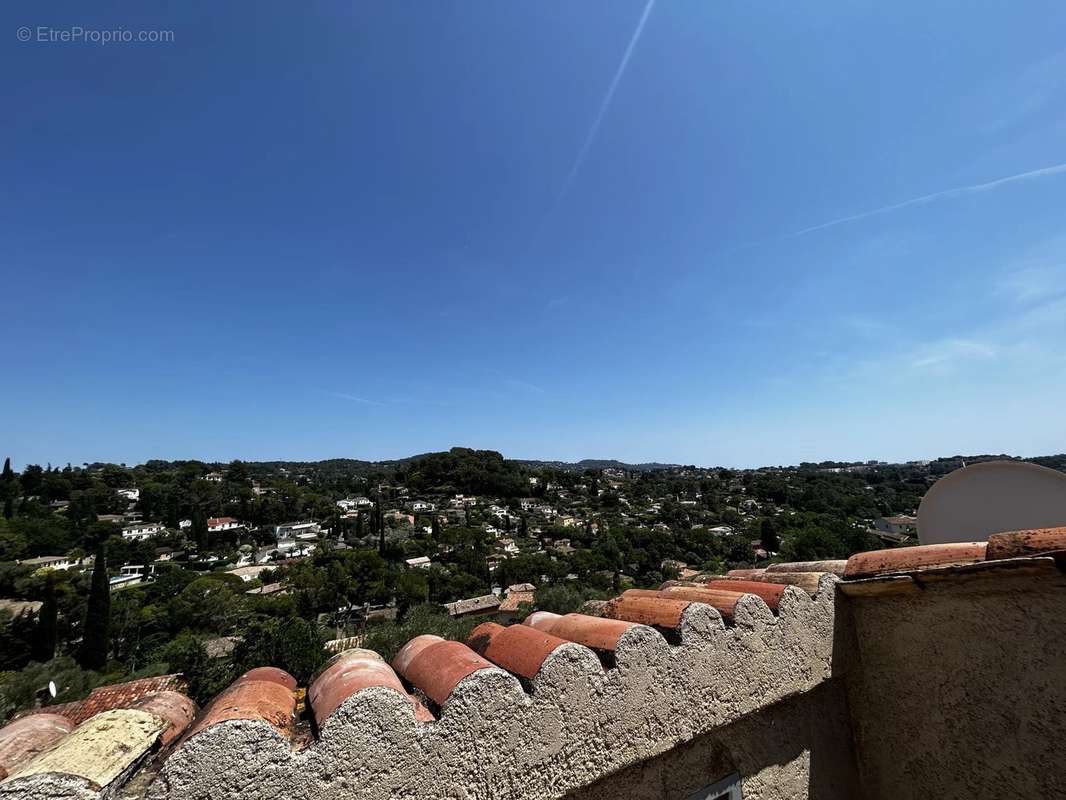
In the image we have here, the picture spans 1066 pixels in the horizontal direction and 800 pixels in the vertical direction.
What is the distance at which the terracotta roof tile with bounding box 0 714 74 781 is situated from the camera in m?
1.33

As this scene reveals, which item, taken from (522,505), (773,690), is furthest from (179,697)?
(522,505)

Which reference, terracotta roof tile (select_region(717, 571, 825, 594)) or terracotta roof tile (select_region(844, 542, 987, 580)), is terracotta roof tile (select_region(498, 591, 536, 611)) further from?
terracotta roof tile (select_region(844, 542, 987, 580))

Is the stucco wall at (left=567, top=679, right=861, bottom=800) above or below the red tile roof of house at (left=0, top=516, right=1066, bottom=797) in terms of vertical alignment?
below

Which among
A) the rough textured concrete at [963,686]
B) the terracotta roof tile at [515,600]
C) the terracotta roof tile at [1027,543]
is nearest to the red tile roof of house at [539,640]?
the terracotta roof tile at [1027,543]

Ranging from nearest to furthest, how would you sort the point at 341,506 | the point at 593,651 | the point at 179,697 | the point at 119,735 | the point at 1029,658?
1. the point at 119,735
2. the point at 179,697
3. the point at 593,651
4. the point at 1029,658
5. the point at 341,506

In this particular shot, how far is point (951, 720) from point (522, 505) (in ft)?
388

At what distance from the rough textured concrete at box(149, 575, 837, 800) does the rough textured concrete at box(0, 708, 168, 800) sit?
152mm

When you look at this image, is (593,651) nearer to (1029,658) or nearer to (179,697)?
(179,697)

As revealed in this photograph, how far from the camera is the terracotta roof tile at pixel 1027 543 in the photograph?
2271 mm

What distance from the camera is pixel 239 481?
139375 millimetres

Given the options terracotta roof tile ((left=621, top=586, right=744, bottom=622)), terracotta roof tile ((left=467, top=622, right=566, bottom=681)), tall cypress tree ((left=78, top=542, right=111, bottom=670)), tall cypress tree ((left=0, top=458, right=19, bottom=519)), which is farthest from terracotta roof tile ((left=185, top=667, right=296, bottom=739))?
tall cypress tree ((left=0, top=458, right=19, bottom=519))

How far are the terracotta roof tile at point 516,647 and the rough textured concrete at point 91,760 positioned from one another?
3.98 feet

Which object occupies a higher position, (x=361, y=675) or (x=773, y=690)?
(x=361, y=675)

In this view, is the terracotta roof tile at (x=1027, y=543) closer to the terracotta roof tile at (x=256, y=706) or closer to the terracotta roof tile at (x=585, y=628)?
the terracotta roof tile at (x=585, y=628)
